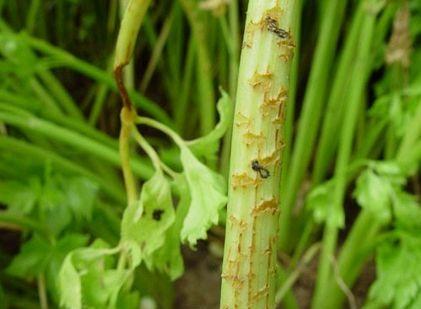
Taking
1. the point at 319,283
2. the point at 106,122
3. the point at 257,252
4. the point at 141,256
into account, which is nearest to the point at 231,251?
the point at 257,252

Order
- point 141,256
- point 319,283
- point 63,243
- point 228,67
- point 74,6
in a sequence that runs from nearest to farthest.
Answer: point 141,256, point 63,243, point 319,283, point 228,67, point 74,6

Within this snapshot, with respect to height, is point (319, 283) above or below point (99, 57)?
below

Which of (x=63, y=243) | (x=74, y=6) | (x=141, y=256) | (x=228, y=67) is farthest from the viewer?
(x=74, y=6)

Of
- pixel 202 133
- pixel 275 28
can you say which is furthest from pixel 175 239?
pixel 202 133

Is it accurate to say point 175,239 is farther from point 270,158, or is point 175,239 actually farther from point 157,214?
point 270,158

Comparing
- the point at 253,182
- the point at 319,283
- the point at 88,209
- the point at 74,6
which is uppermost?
the point at 74,6

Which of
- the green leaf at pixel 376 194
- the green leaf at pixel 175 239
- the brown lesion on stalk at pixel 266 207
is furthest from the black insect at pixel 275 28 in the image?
the green leaf at pixel 376 194

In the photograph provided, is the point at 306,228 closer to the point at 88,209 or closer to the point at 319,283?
the point at 319,283
